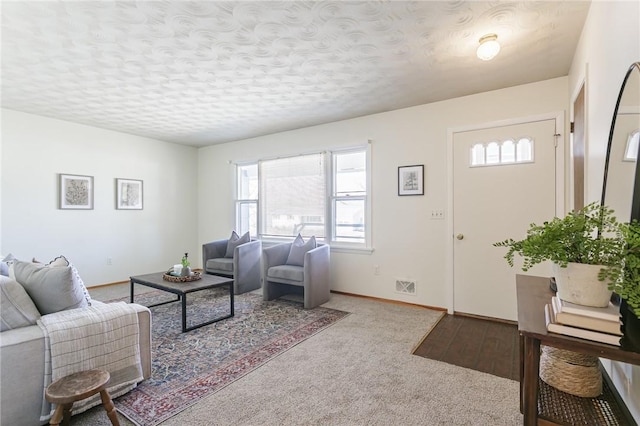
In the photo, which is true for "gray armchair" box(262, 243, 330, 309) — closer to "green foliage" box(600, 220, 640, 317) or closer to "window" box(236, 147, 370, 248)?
"window" box(236, 147, 370, 248)

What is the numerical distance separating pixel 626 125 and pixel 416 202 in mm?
2562

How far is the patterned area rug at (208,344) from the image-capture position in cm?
196

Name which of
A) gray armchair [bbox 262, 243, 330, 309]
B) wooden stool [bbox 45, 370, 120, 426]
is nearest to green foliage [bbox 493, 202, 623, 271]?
wooden stool [bbox 45, 370, 120, 426]

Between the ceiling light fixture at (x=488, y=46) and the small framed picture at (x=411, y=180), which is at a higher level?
the ceiling light fixture at (x=488, y=46)

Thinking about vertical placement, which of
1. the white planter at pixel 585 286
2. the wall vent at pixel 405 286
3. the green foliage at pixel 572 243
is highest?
the green foliage at pixel 572 243

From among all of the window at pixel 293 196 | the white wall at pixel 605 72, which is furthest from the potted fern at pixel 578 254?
the window at pixel 293 196

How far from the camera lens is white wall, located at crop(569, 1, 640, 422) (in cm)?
138

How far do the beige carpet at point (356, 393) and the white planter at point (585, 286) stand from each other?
3.53ft

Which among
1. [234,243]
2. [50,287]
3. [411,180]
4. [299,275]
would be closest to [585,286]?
[50,287]

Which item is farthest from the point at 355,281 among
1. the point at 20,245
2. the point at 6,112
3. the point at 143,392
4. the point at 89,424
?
the point at 6,112

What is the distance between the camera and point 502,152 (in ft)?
11.0

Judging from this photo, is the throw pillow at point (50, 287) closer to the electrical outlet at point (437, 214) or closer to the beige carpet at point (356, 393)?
the beige carpet at point (356, 393)

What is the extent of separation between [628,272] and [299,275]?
3.20 m

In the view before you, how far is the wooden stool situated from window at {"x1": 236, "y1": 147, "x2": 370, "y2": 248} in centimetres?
330
